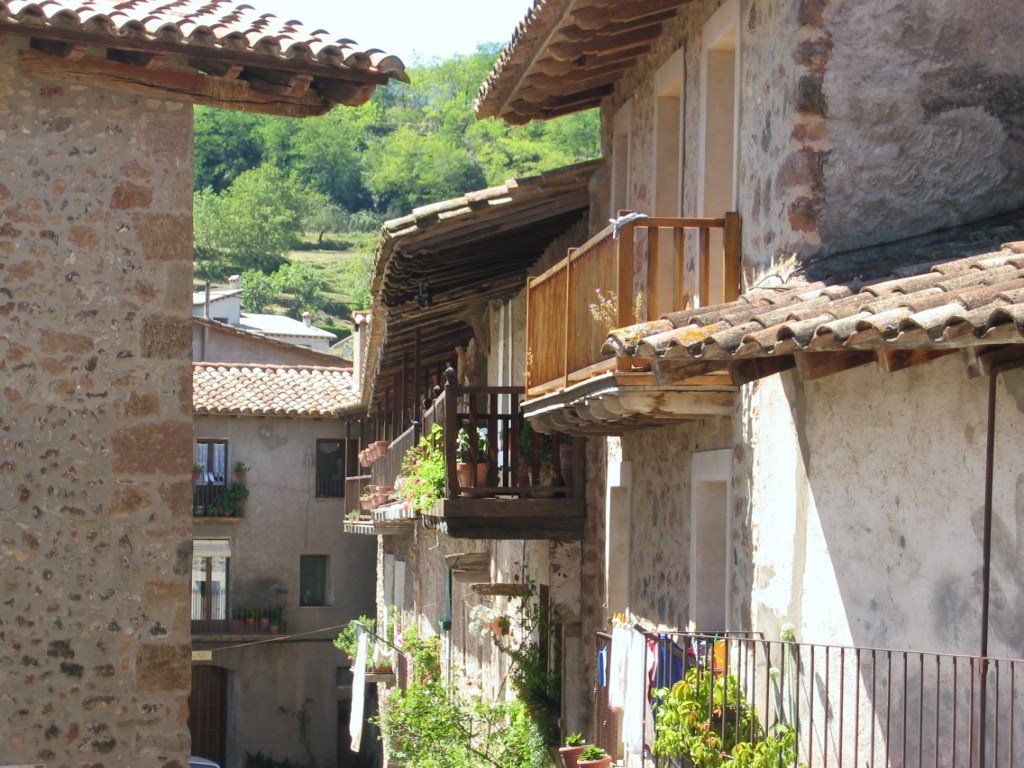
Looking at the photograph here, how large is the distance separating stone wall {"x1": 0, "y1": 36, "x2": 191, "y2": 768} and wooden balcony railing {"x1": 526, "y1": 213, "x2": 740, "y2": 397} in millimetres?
2440

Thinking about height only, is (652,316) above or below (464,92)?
below

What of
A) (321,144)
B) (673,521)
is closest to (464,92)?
(321,144)

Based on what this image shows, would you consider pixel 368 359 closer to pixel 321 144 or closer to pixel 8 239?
pixel 8 239

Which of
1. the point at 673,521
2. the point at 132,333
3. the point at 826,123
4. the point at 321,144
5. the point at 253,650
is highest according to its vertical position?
the point at 321,144

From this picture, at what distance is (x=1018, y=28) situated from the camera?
7.98 meters

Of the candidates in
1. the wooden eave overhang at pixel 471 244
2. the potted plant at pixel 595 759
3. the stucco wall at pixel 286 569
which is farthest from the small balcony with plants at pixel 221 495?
the potted plant at pixel 595 759

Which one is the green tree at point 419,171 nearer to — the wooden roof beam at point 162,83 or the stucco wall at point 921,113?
the wooden roof beam at point 162,83

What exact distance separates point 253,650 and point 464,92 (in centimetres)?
5751

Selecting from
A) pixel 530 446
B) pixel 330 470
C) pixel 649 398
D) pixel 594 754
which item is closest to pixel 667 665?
pixel 649 398

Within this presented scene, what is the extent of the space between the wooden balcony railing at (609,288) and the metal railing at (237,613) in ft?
72.4

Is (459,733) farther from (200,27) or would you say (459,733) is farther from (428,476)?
(200,27)

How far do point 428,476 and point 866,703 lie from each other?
7696 millimetres

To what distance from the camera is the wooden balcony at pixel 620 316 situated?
8.48m

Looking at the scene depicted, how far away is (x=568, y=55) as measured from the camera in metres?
10.7
